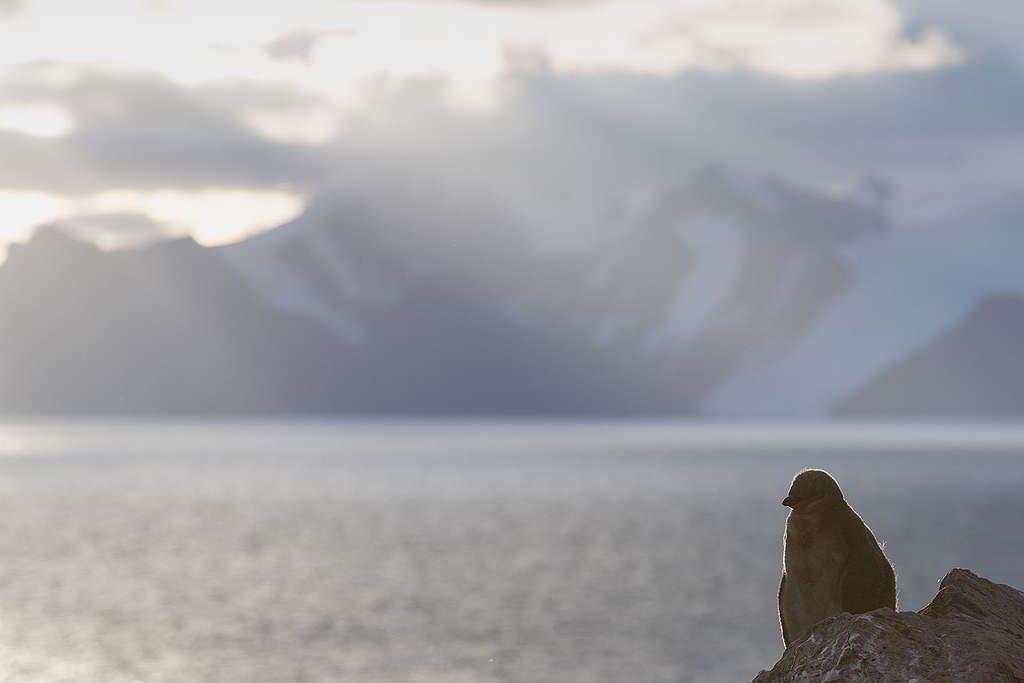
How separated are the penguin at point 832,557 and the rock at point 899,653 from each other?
0.94 meters

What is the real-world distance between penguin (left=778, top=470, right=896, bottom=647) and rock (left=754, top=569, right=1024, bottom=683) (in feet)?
3.08

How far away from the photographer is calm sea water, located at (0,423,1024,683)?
46.5 meters

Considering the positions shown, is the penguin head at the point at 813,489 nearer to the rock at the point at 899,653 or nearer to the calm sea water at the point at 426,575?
the rock at the point at 899,653

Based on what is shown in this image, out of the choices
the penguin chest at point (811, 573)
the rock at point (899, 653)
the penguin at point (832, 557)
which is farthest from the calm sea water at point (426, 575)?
the rock at point (899, 653)

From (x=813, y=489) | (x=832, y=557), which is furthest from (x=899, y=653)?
(x=813, y=489)

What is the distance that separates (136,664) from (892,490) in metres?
107

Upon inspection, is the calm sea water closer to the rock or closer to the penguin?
the penguin

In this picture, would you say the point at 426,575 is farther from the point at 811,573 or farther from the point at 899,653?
the point at 899,653

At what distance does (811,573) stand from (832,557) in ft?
0.59

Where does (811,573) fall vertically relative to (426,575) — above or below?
above

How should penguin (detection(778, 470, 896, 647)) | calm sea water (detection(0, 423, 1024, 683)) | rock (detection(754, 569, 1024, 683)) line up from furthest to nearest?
calm sea water (detection(0, 423, 1024, 683)) < penguin (detection(778, 470, 896, 647)) < rock (detection(754, 569, 1024, 683))

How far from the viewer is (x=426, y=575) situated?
70375 millimetres

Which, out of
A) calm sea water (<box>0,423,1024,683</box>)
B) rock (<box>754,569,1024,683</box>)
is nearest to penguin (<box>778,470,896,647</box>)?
rock (<box>754,569,1024,683</box>)

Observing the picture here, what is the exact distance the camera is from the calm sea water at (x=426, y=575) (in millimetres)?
46469
